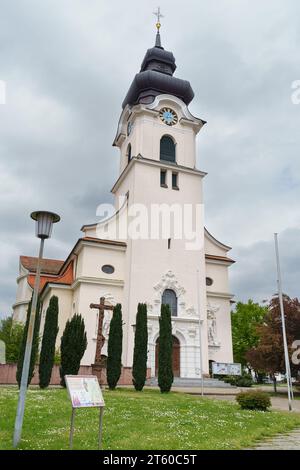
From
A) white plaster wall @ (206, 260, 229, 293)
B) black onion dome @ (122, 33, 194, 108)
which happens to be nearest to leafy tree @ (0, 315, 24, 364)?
white plaster wall @ (206, 260, 229, 293)

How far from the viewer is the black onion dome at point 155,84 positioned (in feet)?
130

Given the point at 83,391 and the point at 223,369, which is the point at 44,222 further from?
the point at 223,369

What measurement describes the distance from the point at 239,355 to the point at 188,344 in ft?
68.3

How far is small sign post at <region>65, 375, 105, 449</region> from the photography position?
7656mm

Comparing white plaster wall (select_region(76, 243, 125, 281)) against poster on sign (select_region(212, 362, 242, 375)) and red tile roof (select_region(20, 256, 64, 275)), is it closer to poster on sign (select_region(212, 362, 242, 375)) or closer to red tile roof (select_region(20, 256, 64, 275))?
poster on sign (select_region(212, 362, 242, 375))

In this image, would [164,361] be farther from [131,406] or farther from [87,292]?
[87,292]

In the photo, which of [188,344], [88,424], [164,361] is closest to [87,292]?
[188,344]

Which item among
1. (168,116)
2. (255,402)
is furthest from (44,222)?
(168,116)

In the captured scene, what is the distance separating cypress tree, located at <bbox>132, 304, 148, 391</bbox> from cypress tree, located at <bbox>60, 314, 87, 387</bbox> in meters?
2.84

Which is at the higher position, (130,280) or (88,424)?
(130,280)

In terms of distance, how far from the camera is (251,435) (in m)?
9.52

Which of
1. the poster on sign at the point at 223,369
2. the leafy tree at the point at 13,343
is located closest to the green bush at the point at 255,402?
the poster on sign at the point at 223,369

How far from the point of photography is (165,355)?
2102 cm
